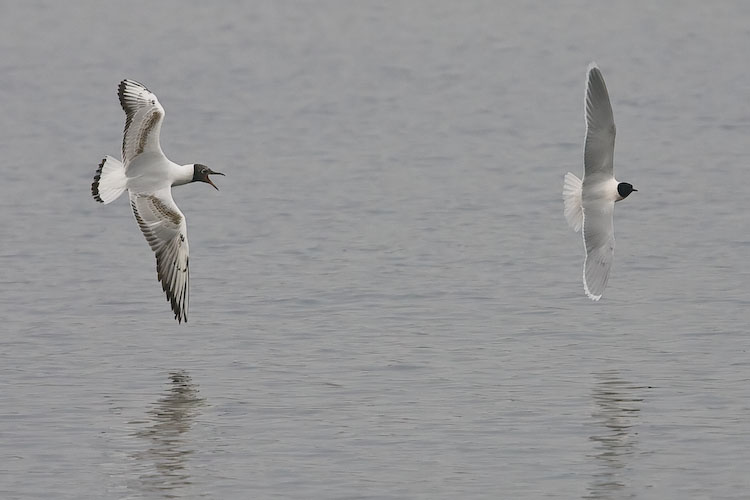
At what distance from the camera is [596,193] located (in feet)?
45.2

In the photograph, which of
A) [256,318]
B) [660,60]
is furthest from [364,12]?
[256,318]

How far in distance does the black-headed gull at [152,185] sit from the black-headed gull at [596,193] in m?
3.25

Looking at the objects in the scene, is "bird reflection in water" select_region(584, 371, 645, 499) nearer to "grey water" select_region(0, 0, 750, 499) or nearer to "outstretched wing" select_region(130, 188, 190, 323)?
"grey water" select_region(0, 0, 750, 499)

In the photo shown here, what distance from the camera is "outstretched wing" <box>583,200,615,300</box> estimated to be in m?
13.6

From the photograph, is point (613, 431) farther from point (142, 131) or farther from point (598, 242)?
point (142, 131)

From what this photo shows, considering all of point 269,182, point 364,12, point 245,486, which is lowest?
point 245,486

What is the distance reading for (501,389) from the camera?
12617 millimetres

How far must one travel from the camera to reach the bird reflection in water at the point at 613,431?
1055 cm

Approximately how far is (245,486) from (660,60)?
24405 millimetres

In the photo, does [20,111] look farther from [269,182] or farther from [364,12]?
[364,12]

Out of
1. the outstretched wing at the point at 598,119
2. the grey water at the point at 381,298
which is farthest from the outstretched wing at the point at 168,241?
the outstretched wing at the point at 598,119

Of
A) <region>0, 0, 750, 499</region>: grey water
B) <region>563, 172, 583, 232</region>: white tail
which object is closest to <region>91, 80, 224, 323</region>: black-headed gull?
<region>0, 0, 750, 499</region>: grey water

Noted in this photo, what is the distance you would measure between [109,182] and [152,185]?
0.37 meters

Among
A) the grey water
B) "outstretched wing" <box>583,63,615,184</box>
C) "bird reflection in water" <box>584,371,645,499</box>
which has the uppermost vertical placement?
"outstretched wing" <box>583,63,615,184</box>
